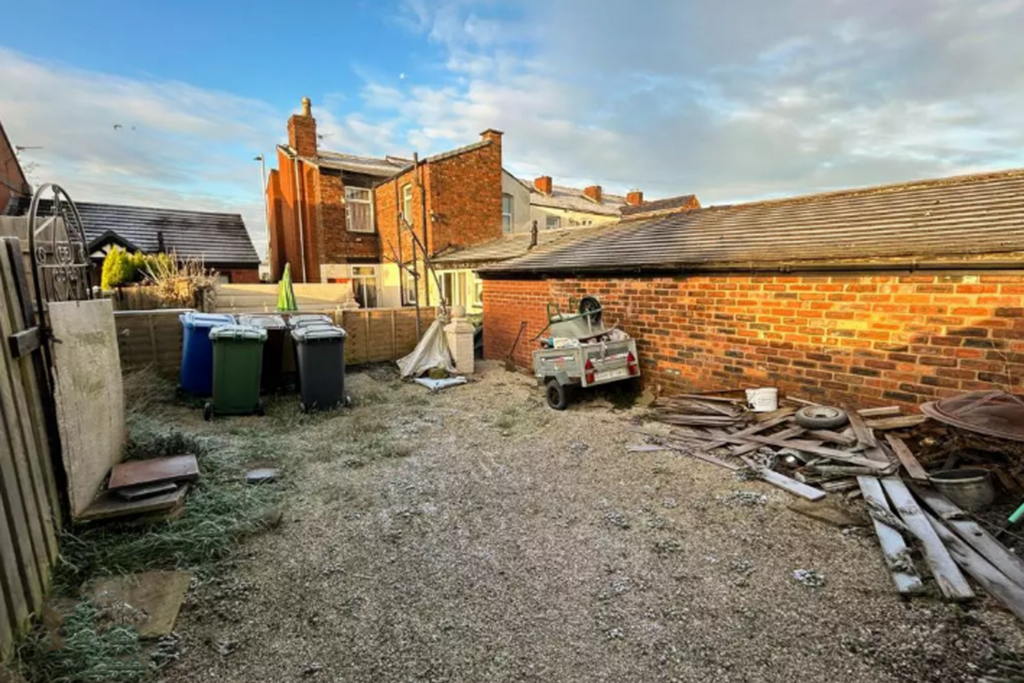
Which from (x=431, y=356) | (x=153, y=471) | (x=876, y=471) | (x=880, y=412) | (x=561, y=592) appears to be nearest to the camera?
(x=561, y=592)

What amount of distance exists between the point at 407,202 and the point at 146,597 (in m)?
15.3

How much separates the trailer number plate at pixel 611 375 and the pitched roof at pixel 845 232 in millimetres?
1564

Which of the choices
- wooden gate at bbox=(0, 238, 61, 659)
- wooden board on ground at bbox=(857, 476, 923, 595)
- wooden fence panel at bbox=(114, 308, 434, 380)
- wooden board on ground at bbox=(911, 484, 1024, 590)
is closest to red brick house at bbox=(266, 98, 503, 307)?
wooden fence panel at bbox=(114, 308, 434, 380)

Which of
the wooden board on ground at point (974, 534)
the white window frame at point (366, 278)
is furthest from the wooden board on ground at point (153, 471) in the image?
the white window frame at point (366, 278)

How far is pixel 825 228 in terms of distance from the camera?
5.93 m

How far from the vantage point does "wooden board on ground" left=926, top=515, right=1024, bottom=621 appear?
101 inches

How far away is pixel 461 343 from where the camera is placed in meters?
9.56

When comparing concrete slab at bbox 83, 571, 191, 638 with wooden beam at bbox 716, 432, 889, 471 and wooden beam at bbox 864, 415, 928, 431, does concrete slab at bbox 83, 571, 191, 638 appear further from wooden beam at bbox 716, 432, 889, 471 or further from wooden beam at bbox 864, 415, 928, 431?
wooden beam at bbox 864, 415, 928, 431

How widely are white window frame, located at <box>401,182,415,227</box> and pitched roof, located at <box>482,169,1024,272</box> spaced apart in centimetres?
910

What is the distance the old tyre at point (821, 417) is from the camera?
15.8 feet

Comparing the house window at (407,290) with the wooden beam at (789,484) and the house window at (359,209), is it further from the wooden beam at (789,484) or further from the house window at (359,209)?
the wooden beam at (789,484)

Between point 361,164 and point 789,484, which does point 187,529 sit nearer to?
point 789,484

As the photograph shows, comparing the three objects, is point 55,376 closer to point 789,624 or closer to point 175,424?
point 175,424

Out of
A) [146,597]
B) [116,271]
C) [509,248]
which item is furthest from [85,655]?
[116,271]
